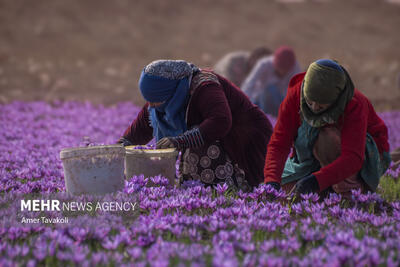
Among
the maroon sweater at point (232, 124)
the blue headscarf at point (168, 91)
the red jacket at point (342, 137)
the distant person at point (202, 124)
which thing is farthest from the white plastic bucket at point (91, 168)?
the red jacket at point (342, 137)

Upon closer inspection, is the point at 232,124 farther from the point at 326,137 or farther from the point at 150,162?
the point at 326,137

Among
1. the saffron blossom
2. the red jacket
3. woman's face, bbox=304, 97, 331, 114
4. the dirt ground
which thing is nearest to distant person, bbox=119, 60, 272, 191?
the saffron blossom

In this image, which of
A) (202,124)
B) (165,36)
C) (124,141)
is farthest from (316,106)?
(165,36)

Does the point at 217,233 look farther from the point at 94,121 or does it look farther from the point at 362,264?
the point at 94,121

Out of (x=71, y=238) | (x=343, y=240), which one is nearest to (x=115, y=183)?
(x=71, y=238)

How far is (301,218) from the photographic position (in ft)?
11.8

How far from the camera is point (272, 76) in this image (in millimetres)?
9141

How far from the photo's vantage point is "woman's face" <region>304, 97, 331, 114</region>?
380cm

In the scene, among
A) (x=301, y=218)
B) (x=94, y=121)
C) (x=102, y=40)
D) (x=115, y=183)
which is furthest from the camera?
(x=102, y=40)

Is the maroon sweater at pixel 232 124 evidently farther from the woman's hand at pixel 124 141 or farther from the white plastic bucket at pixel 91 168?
the white plastic bucket at pixel 91 168

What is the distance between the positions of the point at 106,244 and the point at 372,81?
66.1 ft

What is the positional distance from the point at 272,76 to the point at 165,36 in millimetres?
38633

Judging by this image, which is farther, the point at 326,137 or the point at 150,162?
the point at 150,162

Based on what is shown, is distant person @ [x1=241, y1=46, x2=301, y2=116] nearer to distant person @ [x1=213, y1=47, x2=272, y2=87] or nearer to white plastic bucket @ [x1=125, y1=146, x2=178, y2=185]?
distant person @ [x1=213, y1=47, x2=272, y2=87]
